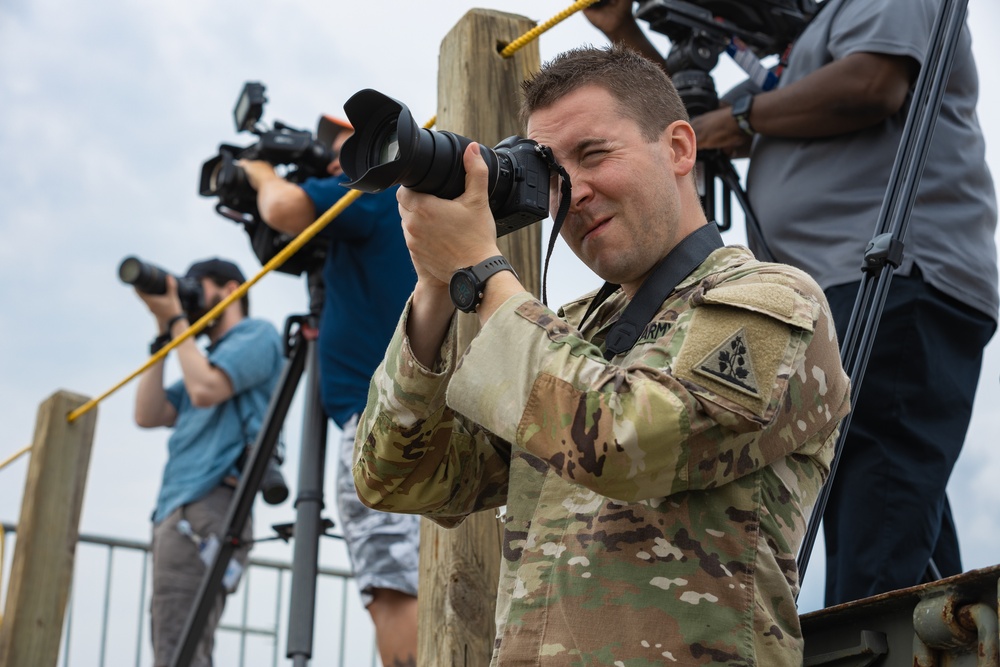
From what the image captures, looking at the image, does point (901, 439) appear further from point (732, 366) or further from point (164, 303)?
point (164, 303)

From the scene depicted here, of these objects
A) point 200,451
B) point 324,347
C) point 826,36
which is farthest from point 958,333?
point 200,451

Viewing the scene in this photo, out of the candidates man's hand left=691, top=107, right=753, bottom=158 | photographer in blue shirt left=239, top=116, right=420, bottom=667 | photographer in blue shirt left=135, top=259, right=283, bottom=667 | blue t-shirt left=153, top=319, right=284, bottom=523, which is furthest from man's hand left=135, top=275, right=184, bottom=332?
man's hand left=691, top=107, right=753, bottom=158

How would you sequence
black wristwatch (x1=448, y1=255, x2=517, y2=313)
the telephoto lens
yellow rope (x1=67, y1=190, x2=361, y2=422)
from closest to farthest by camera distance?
black wristwatch (x1=448, y1=255, x2=517, y2=313), yellow rope (x1=67, y1=190, x2=361, y2=422), the telephoto lens

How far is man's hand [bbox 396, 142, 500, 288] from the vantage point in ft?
4.89

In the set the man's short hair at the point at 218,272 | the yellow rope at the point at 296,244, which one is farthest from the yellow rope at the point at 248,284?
the man's short hair at the point at 218,272

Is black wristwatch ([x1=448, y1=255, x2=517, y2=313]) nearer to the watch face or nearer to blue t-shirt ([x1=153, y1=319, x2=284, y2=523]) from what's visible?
the watch face

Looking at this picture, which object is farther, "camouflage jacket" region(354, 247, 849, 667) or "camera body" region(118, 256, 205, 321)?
"camera body" region(118, 256, 205, 321)

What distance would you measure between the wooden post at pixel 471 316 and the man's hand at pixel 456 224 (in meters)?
0.75

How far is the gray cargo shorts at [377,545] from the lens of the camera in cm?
278

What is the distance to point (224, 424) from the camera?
3.88 m

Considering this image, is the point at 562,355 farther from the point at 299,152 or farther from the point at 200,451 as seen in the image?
the point at 200,451

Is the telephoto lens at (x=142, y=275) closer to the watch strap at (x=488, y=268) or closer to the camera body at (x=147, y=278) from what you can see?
the camera body at (x=147, y=278)

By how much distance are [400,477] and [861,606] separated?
0.57 metres

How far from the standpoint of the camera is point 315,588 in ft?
10.4
